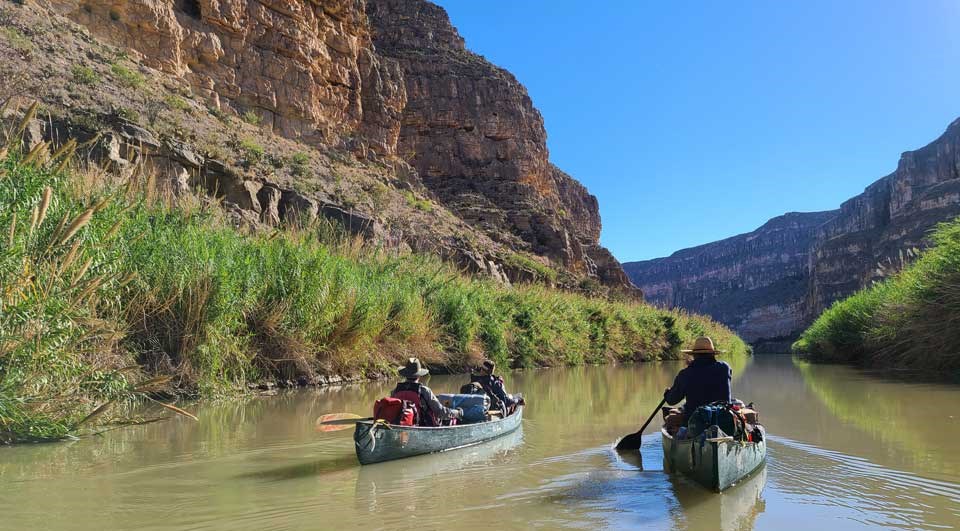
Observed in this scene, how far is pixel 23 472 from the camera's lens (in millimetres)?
5137

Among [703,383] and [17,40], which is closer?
[703,383]

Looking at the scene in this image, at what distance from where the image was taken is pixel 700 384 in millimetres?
6188

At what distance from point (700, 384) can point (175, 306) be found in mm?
7015

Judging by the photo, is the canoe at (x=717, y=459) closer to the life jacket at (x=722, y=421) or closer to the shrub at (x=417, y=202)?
the life jacket at (x=722, y=421)

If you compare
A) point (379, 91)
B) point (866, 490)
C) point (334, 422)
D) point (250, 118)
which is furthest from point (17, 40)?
point (379, 91)

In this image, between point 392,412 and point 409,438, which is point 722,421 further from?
point 392,412

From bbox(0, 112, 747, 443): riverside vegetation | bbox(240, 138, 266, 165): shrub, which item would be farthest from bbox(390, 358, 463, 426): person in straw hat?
bbox(240, 138, 266, 165): shrub

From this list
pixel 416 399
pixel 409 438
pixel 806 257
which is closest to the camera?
pixel 409 438

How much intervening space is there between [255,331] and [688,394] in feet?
23.1

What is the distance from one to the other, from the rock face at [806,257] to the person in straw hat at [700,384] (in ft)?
56.2

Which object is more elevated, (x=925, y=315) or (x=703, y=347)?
(x=925, y=315)

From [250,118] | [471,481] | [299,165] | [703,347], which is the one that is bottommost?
[471,481]

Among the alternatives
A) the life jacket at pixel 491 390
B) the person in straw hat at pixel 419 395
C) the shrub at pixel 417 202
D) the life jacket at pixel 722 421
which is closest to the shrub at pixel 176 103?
the shrub at pixel 417 202

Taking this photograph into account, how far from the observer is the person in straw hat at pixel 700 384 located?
6129 mm
